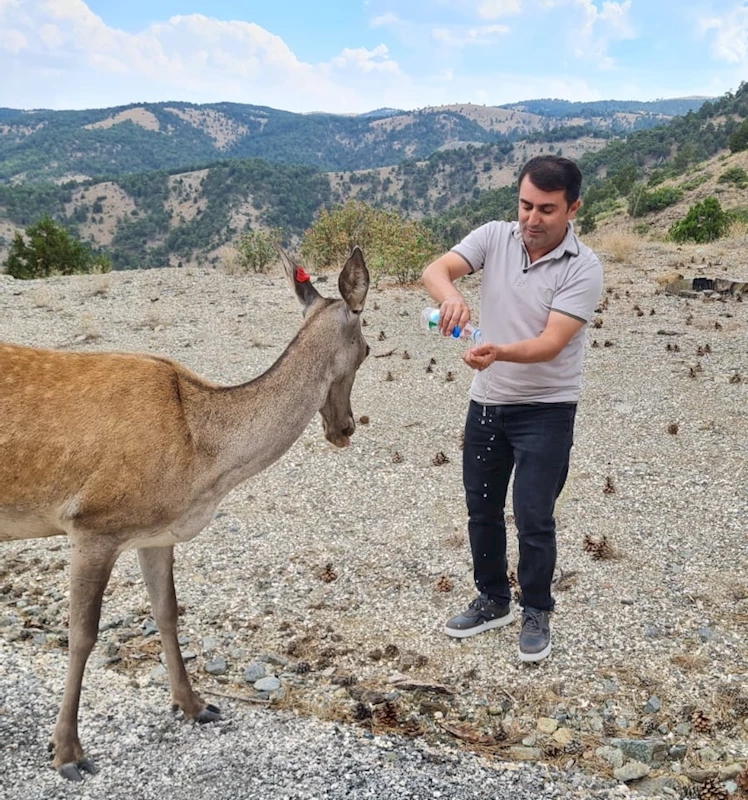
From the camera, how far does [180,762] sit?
3.52m

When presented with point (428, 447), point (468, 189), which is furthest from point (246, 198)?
point (428, 447)

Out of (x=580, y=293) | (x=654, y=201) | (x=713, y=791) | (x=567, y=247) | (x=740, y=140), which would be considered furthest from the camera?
(x=740, y=140)

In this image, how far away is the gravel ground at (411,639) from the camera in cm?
354

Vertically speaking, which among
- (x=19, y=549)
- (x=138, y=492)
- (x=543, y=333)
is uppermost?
(x=543, y=333)

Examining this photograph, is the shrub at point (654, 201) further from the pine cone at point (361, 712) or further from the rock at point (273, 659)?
the pine cone at point (361, 712)

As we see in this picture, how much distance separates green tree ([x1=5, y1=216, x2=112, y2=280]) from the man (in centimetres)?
Result: 2531

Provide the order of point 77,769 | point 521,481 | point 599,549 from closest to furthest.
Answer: point 77,769, point 521,481, point 599,549

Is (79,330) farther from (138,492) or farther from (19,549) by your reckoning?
(138,492)

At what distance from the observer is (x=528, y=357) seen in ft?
11.7

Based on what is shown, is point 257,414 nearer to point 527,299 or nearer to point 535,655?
point 527,299

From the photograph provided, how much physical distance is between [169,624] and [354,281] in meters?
2.15

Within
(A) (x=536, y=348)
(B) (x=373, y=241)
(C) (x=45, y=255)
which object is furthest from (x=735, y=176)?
(A) (x=536, y=348)

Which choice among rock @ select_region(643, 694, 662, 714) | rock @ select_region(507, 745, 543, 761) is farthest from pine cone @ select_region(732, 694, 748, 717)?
rock @ select_region(507, 745, 543, 761)

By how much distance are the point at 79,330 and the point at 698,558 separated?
40.4 feet
